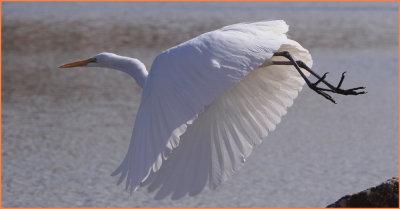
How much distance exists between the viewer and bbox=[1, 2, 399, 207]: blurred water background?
552 centimetres

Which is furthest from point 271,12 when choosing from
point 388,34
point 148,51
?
point 148,51

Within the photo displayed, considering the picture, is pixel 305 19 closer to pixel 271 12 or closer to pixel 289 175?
pixel 271 12

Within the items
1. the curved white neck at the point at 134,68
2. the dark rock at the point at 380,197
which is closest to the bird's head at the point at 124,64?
the curved white neck at the point at 134,68

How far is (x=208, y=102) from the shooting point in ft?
10.1

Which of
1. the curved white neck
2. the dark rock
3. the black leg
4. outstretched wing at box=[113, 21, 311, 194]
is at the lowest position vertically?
the curved white neck

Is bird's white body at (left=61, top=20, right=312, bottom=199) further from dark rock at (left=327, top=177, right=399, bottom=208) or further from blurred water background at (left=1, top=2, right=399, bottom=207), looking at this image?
blurred water background at (left=1, top=2, right=399, bottom=207)

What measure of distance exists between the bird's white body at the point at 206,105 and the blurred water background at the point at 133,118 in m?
1.48

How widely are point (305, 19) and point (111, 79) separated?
5.02 m

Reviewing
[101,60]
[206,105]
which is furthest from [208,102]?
[101,60]

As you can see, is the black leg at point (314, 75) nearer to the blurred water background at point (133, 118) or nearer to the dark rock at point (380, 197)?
the dark rock at point (380, 197)

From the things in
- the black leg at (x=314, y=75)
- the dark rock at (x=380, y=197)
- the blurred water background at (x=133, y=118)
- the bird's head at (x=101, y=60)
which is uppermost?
the black leg at (x=314, y=75)

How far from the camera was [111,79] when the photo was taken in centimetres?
884

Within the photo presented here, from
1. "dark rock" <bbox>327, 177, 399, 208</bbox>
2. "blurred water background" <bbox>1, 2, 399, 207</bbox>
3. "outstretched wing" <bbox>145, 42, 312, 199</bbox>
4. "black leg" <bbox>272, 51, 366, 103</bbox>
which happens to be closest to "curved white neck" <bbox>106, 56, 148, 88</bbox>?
"outstretched wing" <bbox>145, 42, 312, 199</bbox>

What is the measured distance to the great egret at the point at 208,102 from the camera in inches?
119
